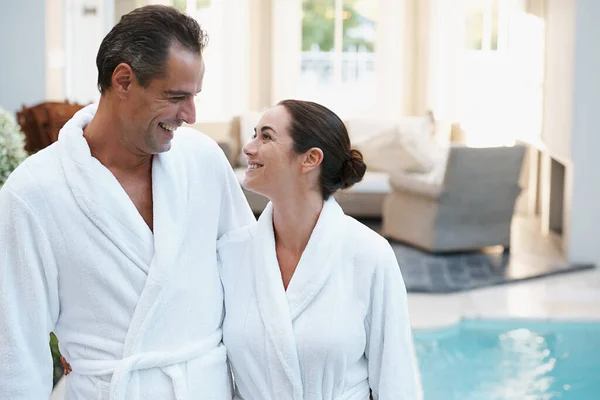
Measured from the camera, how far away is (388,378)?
2094 millimetres

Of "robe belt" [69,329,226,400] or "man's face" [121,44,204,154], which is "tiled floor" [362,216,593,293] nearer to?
"robe belt" [69,329,226,400]

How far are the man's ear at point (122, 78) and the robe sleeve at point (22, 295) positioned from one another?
0.28 m

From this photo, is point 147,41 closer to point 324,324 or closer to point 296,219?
point 296,219

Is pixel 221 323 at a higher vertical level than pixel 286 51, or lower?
lower

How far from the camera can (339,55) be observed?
33.4ft

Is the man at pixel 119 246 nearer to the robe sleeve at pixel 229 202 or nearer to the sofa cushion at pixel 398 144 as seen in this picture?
the robe sleeve at pixel 229 202

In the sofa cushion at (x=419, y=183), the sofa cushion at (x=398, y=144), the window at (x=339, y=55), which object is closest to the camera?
the sofa cushion at (x=419, y=183)

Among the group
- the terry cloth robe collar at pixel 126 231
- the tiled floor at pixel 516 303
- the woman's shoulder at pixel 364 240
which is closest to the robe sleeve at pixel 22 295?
the terry cloth robe collar at pixel 126 231

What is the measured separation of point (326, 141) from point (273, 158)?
12cm

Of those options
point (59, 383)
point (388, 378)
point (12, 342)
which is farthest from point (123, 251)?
point (59, 383)

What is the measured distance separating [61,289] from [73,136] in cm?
30

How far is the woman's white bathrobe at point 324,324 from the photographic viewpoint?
2.09 metres

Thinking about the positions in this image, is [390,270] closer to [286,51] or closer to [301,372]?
[301,372]

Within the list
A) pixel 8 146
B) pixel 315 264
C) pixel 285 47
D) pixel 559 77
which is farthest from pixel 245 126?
pixel 315 264
